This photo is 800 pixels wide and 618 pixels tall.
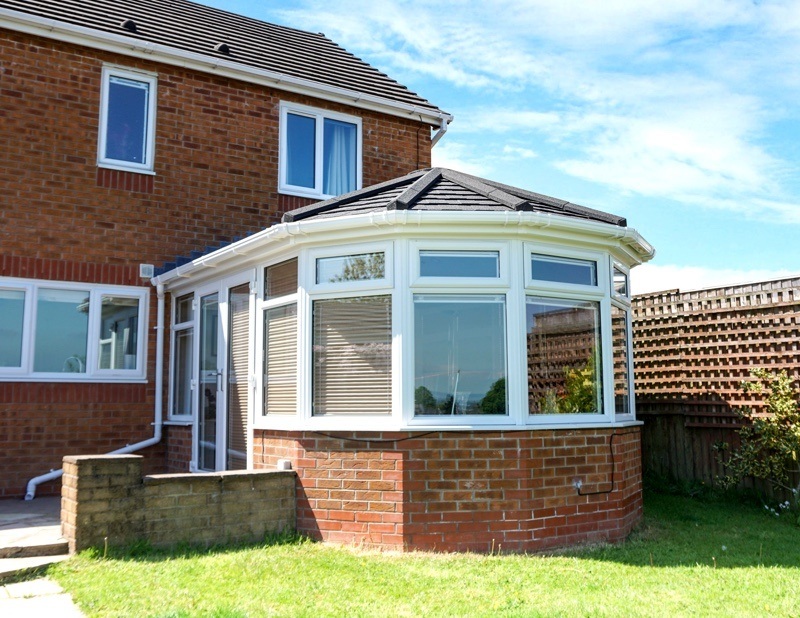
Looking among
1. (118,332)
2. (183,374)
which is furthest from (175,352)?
(118,332)

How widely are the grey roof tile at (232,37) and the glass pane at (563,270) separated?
5967mm

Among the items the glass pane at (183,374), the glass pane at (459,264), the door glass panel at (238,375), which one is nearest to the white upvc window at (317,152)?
the glass pane at (183,374)

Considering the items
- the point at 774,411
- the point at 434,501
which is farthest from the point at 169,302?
the point at 774,411

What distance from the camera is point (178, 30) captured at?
1184 cm

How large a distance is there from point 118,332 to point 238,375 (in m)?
2.44

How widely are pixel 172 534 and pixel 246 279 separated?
2.87 meters

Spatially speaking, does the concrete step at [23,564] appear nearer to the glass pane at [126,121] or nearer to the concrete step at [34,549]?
the concrete step at [34,549]

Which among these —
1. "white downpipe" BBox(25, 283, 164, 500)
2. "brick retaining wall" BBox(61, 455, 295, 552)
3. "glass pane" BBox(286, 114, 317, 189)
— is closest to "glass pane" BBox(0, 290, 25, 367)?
"white downpipe" BBox(25, 283, 164, 500)

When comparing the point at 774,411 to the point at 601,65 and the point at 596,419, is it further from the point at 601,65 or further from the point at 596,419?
the point at 601,65

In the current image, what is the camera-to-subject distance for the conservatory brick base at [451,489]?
22.3 feet

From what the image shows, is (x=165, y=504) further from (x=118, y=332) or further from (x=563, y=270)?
(x=563, y=270)

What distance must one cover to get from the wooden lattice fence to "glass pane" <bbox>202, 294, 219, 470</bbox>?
19.6 ft

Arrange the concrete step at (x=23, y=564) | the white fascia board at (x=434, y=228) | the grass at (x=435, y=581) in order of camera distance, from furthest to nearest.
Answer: the white fascia board at (x=434, y=228) < the concrete step at (x=23, y=564) < the grass at (x=435, y=581)

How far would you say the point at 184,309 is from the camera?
33.0 feet
